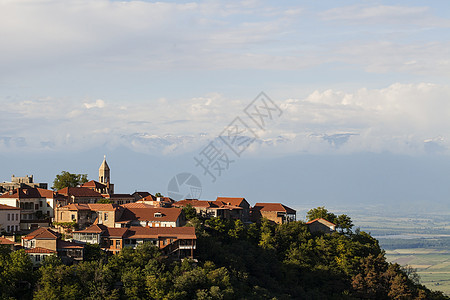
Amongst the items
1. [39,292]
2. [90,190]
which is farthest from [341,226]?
[39,292]

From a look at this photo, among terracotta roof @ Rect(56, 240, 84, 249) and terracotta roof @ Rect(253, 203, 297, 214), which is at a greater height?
terracotta roof @ Rect(253, 203, 297, 214)

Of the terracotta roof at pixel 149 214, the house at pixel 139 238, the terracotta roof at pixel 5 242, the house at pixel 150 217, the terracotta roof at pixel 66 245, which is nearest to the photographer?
the terracotta roof at pixel 66 245

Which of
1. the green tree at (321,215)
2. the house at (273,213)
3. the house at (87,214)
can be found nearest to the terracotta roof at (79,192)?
the house at (87,214)

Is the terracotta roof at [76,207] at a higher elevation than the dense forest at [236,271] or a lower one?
higher

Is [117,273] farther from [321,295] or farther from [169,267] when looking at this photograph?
[321,295]

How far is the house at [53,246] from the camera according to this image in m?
65.2

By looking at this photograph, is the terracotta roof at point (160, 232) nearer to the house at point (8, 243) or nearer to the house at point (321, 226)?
the house at point (8, 243)

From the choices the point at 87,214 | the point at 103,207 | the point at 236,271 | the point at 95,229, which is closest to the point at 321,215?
the point at 236,271

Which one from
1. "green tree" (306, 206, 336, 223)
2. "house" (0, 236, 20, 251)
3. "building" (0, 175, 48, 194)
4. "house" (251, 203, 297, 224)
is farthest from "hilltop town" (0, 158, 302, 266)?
"green tree" (306, 206, 336, 223)

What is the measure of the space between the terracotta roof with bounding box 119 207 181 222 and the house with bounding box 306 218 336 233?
21171 mm

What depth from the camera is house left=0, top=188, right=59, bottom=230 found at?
257 feet

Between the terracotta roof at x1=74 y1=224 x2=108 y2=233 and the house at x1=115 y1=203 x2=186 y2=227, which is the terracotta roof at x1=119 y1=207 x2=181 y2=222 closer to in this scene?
the house at x1=115 y1=203 x2=186 y2=227

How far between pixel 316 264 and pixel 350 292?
547 cm

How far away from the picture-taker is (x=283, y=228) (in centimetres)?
8631
